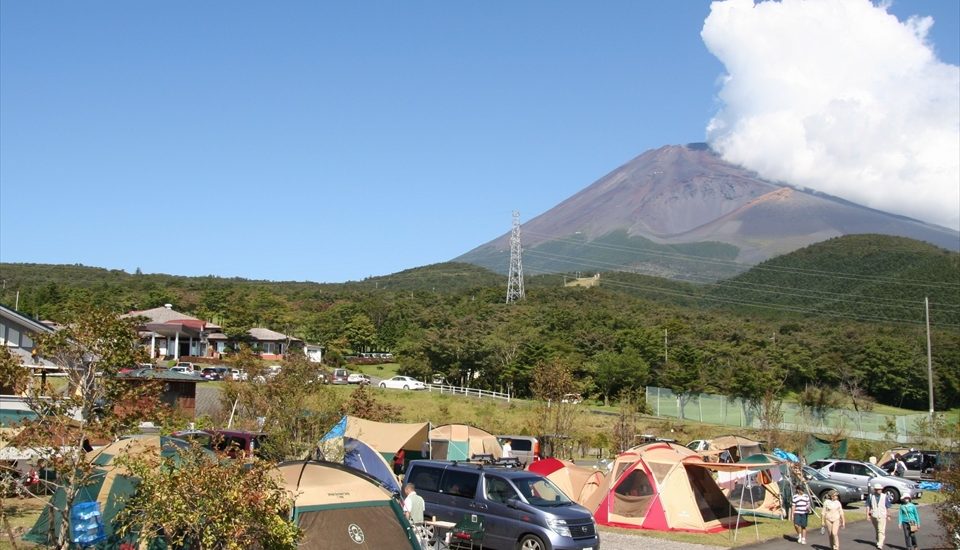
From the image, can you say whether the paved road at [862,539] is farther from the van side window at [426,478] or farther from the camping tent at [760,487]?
the van side window at [426,478]

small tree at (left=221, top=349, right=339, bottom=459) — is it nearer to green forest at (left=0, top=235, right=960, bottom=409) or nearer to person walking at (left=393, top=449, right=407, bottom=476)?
person walking at (left=393, top=449, right=407, bottom=476)

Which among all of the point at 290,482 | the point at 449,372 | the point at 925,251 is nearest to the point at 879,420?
the point at 449,372

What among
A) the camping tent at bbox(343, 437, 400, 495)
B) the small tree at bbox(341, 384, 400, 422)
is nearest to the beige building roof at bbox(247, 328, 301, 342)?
the small tree at bbox(341, 384, 400, 422)

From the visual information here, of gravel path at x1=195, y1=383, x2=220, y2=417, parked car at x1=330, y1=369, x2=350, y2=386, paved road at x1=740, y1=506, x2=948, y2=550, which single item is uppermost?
parked car at x1=330, y1=369, x2=350, y2=386

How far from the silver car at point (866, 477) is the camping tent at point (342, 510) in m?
17.5

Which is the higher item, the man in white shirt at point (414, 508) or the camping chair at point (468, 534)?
the man in white shirt at point (414, 508)

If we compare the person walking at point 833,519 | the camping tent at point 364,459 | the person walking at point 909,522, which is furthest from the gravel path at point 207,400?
the person walking at point 909,522

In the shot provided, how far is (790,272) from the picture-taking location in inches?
5226

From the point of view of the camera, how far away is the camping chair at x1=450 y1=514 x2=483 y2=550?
44.1 ft

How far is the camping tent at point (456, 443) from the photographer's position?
77.2 ft

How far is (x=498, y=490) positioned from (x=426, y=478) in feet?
4.86

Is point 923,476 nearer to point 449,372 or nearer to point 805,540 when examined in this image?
point 805,540

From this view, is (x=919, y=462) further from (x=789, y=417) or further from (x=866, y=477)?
(x=789, y=417)

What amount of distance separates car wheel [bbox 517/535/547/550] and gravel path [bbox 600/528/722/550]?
212 centimetres
